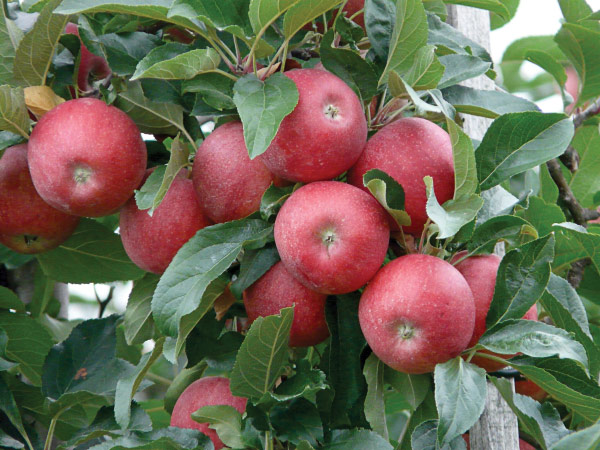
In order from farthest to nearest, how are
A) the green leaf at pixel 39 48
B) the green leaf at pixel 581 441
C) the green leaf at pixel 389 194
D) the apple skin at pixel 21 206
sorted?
the apple skin at pixel 21 206, the green leaf at pixel 39 48, the green leaf at pixel 389 194, the green leaf at pixel 581 441

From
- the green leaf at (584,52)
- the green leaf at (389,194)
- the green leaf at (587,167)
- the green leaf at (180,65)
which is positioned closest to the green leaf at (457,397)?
the green leaf at (389,194)

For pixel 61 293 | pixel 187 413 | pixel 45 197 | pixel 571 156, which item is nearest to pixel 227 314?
pixel 187 413

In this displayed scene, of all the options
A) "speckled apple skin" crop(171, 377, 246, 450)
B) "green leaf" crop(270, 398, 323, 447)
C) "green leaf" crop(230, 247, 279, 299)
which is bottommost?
"speckled apple skin" crop(171, 377, 246, 450)

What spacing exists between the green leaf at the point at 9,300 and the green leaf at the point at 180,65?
2.41 ft

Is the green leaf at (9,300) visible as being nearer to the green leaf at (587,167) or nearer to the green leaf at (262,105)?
the green leaf at (262,105)

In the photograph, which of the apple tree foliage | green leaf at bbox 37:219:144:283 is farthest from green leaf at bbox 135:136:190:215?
green leaf at bbox 37:219:144:283

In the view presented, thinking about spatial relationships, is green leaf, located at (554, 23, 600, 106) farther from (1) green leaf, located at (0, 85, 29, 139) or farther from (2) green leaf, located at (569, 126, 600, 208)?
(1) green leaf, located at (0, 85, 29, 139)

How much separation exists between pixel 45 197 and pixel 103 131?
15 centimetres

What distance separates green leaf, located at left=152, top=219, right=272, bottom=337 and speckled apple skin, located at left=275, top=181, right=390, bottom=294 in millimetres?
96

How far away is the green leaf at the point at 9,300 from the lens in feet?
5.29

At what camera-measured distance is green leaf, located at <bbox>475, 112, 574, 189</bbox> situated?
110cm

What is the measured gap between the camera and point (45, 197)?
1227 mm

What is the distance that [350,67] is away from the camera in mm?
1146

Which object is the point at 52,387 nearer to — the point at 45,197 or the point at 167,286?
the point at 45,197
